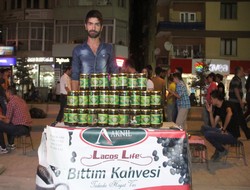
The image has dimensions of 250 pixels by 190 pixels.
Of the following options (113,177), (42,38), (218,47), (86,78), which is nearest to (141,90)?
(86,78)

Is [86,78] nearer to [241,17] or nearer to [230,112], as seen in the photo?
[230,112]

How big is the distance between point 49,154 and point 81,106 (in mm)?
583

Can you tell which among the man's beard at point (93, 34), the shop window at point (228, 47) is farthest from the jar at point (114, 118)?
the shop window at point (228, 47)

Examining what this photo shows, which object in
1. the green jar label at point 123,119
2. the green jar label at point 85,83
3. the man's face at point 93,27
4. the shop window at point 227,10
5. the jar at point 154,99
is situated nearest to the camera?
the green jar label at point 123,119

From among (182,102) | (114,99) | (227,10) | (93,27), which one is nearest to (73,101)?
(114,99)

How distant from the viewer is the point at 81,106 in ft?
15.4

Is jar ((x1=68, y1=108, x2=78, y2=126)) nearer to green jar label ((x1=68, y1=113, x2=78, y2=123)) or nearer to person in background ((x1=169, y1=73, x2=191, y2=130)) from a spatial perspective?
green jar label ((x1=68, y1=113, x2=78, y2=123))

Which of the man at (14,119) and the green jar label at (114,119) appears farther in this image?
the man at (14,119)

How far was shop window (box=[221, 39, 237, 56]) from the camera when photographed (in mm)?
37750

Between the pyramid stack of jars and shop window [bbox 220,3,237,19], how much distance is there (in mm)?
34973

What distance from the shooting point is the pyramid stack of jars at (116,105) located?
4.62 m

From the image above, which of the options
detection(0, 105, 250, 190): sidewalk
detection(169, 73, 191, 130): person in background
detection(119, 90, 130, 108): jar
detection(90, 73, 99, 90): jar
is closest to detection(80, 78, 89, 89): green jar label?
detection(90, 73, 99, 90): jar

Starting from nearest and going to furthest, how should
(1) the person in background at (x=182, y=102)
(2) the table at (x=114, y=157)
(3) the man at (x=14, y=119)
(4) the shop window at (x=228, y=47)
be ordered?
1. (2) the table at (x=114, y=157)
2. (3) the man at (x=14, y=119)
3. (1) the person in background at (x=182, y=102)
4. (4) the shop window at (x=228, y=47)

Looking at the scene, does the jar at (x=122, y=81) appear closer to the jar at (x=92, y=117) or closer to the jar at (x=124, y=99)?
the jar at (x=124, y=99)
